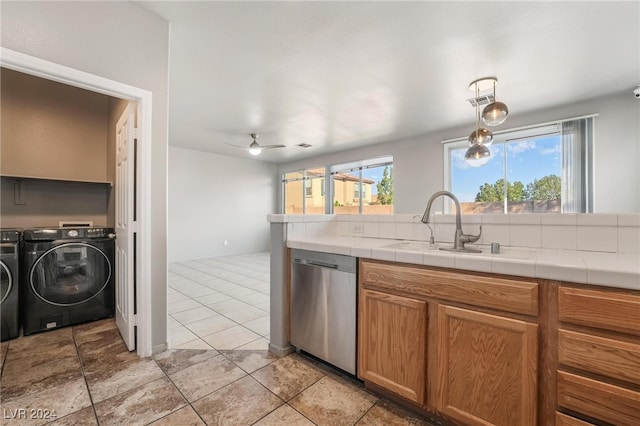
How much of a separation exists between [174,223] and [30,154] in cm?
330

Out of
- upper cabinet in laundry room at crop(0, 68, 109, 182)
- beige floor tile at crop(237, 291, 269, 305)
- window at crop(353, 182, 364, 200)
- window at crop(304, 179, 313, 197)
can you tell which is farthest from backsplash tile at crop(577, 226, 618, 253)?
window at crop(304, 179, 313, 197)

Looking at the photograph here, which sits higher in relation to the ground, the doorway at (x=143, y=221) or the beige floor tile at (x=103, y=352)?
the doorway at (x=143, y=221)

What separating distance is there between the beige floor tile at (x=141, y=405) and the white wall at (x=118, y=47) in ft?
1.64

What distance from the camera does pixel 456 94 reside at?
11.4 feet

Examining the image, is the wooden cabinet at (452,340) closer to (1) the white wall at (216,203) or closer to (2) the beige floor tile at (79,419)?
(2) the beige floor tile at (79,419)

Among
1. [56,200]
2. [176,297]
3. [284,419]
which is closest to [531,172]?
[284,419]

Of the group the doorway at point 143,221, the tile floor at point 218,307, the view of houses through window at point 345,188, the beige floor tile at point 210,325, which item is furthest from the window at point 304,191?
the doorway at point 143,221

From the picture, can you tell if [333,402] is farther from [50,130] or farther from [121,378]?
[50,130]

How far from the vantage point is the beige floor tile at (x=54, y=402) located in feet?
4.80

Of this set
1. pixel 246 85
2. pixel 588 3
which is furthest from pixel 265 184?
pixel 588 3

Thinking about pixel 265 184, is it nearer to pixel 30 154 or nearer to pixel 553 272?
pixel 30 154

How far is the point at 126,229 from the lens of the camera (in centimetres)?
217

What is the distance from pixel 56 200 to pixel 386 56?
13.1 feet

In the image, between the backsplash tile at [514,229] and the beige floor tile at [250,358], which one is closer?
the backsplash tile at [514,229]
